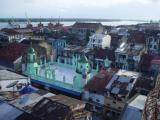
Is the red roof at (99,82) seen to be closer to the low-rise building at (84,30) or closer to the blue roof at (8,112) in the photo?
the blue roof at (8,112)

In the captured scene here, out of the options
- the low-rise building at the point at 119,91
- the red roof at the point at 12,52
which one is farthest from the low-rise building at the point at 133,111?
the red roof at the point at 12,52

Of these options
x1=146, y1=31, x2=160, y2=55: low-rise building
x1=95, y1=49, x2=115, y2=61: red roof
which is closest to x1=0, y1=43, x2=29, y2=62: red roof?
x1=95, y1=49, x2=115, y2=61: red roof

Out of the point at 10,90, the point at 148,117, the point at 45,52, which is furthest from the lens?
the point at 45,52

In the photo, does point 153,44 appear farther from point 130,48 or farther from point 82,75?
point 82,75

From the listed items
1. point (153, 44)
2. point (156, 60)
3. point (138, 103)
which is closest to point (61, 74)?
point (156, 60)

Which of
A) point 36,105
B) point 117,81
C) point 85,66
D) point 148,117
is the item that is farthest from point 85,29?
point 148,117

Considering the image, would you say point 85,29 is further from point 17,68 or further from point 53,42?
point 17,68
